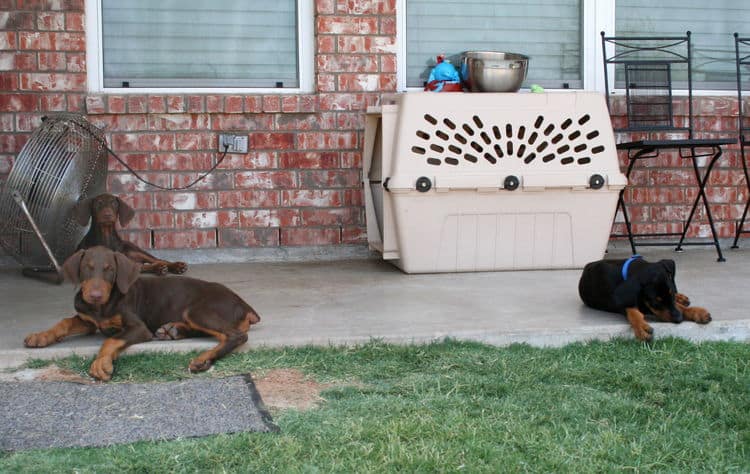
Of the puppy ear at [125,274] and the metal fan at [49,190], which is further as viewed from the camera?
the metal fan at [49,190]

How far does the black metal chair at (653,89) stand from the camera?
6.25 m

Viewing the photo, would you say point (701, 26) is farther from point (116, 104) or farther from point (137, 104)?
point (116, 104)

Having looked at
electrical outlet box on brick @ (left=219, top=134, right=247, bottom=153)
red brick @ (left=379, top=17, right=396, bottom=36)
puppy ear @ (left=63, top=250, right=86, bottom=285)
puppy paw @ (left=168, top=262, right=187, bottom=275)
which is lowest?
puppy paw @ (left=168, top=262, right=187, bottom=275)

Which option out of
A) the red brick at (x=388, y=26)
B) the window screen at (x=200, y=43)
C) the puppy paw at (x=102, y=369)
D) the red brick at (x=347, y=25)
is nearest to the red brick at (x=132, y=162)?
the window screen at (x=200, y=43)

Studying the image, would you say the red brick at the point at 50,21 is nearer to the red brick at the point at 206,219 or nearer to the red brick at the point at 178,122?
the red brick at the point at 178,122

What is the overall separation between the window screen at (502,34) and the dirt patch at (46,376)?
350cm

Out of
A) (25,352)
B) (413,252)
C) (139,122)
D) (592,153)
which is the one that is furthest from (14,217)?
(592,153)

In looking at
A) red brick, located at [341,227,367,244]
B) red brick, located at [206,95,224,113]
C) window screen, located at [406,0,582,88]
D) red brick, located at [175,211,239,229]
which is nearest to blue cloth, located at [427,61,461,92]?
window screen, located at [406,0,582,88]

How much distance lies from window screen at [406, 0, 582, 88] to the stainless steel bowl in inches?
26.0

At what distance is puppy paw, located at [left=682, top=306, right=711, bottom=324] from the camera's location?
3.94 meters

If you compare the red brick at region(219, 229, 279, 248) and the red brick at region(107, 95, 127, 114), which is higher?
the red brick at region(107, 95, 127, 114)

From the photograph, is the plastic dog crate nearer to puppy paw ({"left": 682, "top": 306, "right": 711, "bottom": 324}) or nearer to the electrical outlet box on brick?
the electrical outlet box on brick

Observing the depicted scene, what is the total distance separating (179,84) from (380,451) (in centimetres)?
400

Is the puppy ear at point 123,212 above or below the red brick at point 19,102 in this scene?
below
